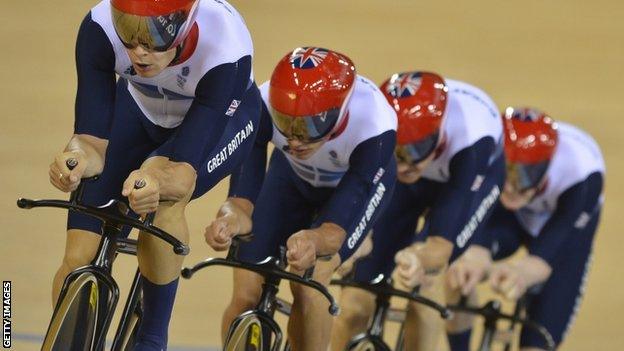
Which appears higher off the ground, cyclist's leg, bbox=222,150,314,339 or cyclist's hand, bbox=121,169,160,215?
cyclist's hand, bbox=121,169,160,215

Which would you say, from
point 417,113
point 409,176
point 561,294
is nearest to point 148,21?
point 417,113

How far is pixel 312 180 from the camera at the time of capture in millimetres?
4809

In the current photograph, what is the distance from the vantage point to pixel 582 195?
20.2 feet

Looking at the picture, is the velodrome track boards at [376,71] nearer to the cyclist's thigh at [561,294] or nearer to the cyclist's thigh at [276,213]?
the cyclist's thigh at [561,294]

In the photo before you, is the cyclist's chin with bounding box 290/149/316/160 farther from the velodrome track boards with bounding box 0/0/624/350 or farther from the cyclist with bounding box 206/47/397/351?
the velodrome track boards with bounding box 0/0/624/350

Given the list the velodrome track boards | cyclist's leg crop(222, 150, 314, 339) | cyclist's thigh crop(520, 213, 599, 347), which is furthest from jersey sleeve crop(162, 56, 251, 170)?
the velodrome track boards

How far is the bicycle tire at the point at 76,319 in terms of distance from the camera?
3.57 m

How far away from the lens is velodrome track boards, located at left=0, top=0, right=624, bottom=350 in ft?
24.3

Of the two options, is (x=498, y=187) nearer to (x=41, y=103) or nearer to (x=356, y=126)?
(x=356, y=126)

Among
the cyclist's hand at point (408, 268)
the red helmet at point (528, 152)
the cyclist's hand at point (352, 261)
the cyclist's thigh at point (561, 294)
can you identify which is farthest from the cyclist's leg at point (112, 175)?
the cyclist's thigh at point (561, 294)

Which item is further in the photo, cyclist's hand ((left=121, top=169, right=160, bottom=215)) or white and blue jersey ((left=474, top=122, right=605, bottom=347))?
white and blue jersey ((left=474, top=122, right=605, bottom=347))

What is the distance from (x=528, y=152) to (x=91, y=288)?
Result: 294cm

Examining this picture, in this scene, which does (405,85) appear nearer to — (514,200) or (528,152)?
(528,152)

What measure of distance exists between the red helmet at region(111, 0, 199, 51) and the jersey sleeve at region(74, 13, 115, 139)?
0.16 meters
